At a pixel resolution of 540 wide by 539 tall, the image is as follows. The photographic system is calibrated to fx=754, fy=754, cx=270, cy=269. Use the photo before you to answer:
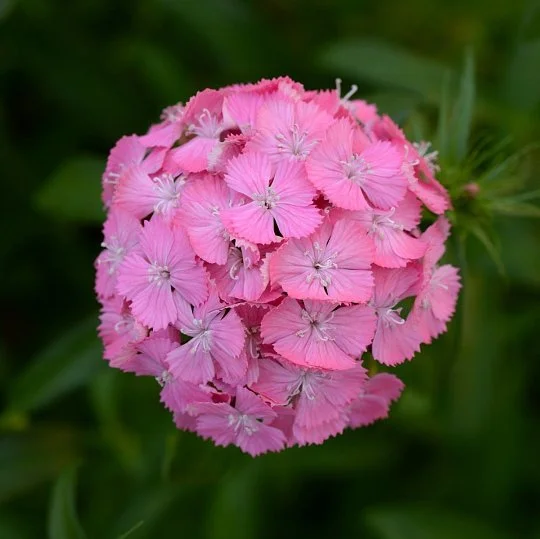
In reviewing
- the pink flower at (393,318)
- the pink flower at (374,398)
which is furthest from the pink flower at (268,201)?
the pink flower at (374,398)

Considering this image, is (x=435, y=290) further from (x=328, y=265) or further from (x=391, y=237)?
(x=328, y=265)

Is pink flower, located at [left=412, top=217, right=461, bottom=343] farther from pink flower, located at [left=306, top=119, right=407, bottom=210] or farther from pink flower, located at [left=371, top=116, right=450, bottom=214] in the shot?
pink flower, located at [left=306, top=119, right=407, bottom=210]

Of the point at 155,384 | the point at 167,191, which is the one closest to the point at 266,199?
the point at 167,191

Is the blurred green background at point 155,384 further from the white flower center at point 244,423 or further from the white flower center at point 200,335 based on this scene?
the white flower center at point 200,335

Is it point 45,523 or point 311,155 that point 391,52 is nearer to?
point 311,155

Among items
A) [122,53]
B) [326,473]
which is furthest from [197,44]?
[326,473]

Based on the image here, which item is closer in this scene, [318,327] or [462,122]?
Answer: [318,327]
